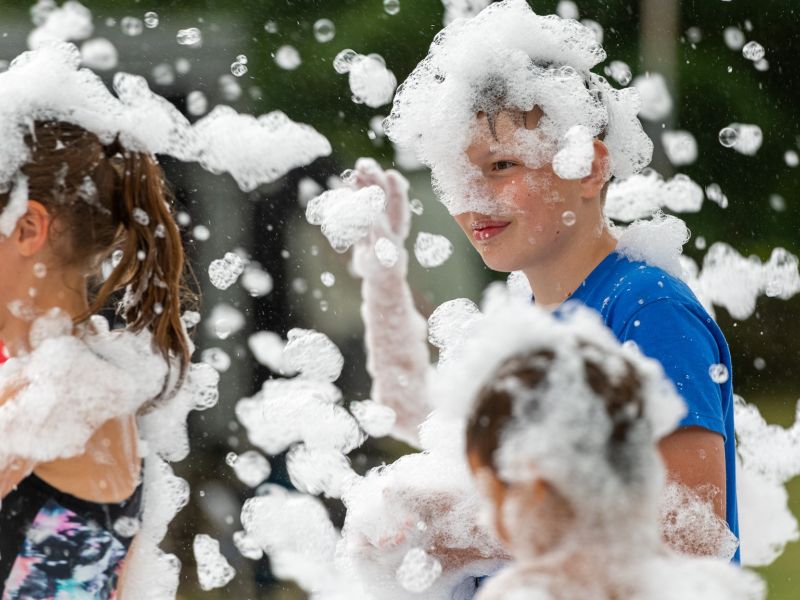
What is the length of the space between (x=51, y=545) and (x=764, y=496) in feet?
4.49

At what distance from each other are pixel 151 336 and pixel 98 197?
24 cm

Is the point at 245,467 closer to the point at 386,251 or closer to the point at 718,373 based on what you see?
the point at 386,251

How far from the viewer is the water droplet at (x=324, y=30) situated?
4.50 meters

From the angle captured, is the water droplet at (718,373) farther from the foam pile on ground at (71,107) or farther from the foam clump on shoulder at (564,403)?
the foam pile on ground at (71,107)

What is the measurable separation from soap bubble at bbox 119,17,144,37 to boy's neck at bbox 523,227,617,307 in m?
3.04

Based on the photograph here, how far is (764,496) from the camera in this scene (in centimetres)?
216

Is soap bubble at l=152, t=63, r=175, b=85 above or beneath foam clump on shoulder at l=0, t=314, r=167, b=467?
beneath

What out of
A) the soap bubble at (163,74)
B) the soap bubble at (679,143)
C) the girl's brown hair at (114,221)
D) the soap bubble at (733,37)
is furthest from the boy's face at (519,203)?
the soap bubble at (733,37)

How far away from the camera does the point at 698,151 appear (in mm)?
5152

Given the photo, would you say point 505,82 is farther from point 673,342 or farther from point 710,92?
point 710,92

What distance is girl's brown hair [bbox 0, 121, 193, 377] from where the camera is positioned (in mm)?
1638

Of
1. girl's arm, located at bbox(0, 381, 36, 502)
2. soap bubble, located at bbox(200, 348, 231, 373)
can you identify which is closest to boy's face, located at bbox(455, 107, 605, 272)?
girl's arm, located at bbox(0, 381, 36, 502)

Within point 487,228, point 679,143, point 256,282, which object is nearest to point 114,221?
point 487,228

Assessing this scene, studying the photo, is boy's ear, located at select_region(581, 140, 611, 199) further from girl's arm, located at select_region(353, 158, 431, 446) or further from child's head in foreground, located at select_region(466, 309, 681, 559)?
child's head in foreground, located at select_region(466, 309, 681, 559)
